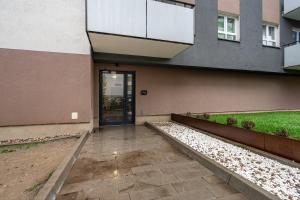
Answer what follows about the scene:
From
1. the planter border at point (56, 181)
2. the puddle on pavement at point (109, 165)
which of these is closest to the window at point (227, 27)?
the puddle on pavement at point (109, 165)

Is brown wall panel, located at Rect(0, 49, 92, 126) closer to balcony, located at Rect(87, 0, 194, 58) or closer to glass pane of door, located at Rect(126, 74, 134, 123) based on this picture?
balcony, located at Rect(87, 0, 194, 58)

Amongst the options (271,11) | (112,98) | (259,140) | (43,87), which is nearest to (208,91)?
(112,98)

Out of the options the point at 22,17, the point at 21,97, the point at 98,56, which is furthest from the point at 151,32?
the point at 21,97

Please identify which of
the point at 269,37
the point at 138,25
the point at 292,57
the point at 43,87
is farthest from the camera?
the point at 269,37

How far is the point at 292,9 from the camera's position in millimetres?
8875

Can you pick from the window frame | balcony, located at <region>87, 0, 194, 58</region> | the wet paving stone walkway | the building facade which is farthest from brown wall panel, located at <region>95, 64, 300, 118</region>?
the wet paving stone walkway

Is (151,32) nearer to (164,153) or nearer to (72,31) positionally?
(72,31)

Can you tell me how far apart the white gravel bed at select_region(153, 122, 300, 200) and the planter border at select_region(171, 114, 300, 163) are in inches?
10.2

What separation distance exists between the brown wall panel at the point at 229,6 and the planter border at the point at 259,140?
5.74 m

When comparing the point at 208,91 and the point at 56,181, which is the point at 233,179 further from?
the point at 208,91

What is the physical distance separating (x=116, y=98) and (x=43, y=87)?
2.95m

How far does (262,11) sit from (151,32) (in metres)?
7.22

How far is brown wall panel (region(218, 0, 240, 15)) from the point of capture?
806cm

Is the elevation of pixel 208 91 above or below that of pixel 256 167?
above
